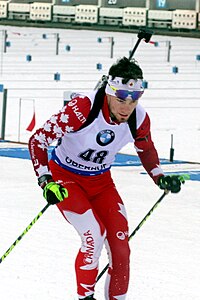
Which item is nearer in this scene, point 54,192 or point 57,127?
point 54,192

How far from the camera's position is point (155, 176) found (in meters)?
5.83

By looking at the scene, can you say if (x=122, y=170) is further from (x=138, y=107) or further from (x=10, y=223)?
(x=138, y=107)

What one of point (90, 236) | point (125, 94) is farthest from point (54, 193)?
point (125, 94)

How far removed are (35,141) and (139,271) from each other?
182cm

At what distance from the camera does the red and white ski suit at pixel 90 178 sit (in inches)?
212

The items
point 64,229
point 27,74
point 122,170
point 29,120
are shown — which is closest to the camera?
point 64,229

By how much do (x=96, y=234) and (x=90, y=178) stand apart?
0.39m

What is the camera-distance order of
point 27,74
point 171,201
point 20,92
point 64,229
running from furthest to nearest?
point 27,74, point 20,92, point 171,201, point 64,229

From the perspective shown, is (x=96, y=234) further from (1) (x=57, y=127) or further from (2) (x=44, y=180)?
(1) (x=57, y=127)

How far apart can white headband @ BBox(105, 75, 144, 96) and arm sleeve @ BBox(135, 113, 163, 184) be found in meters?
0.31

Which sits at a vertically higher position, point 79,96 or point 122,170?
point 79,96

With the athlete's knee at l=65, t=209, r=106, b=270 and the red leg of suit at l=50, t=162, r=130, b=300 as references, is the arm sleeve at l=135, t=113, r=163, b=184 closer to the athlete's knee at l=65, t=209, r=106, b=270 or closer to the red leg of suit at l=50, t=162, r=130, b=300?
the red leg of suit at l=50, t=162, r=130, b=300

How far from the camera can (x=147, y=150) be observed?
19.1ft

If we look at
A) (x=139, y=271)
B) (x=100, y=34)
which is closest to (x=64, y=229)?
(x=139, y=271)
